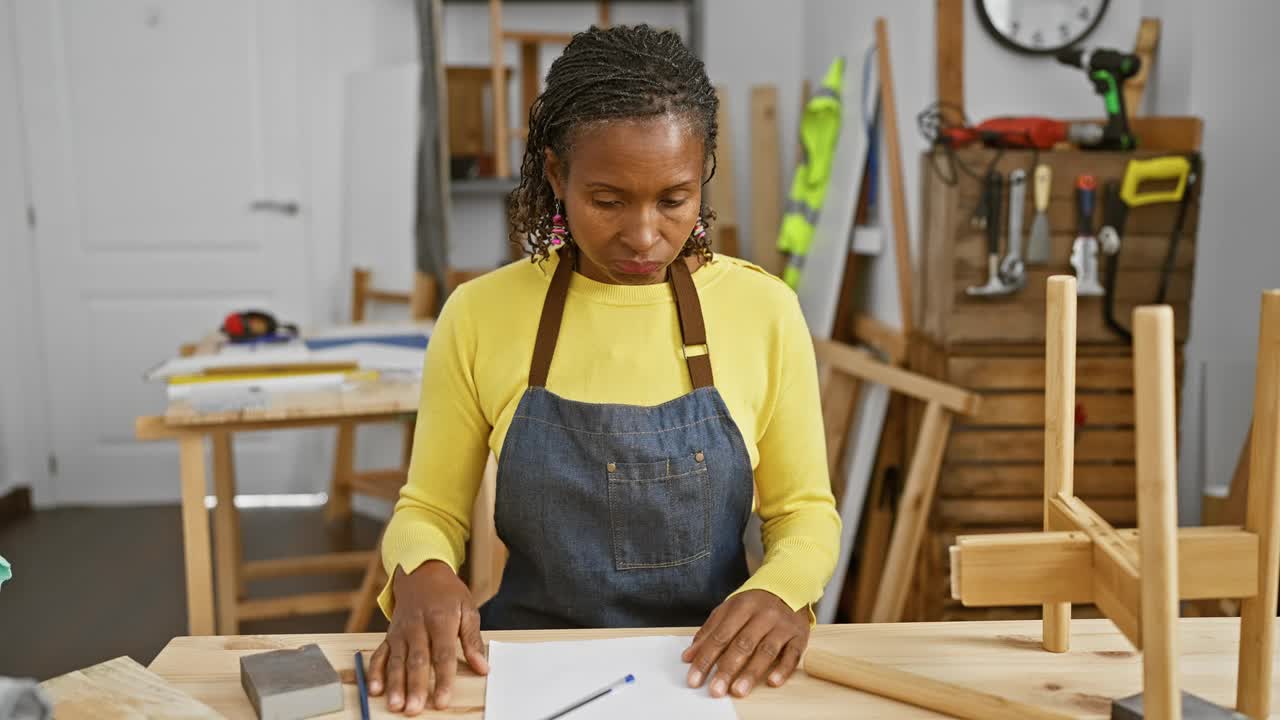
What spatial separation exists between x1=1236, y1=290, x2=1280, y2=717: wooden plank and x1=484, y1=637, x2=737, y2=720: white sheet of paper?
0.39 m

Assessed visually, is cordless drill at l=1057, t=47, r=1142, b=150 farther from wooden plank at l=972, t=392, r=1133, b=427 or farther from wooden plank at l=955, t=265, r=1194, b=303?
wooden plank at l=972, t=392, r=1133, b=427

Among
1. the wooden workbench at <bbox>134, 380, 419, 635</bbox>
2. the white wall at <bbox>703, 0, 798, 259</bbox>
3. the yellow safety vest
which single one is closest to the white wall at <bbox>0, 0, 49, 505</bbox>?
the white wall at <bbox>703, 0, 798, 259</bbox>

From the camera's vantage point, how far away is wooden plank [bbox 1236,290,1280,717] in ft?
2.43

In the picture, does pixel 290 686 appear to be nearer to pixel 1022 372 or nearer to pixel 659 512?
pixel 659 512

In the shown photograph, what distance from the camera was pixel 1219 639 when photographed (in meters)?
1.00

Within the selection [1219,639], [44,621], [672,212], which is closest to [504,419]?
[672,212]

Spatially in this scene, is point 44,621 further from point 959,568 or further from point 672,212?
point 959,568

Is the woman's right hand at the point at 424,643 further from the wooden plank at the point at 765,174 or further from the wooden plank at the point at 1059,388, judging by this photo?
the wooden plank at the point at 765,174

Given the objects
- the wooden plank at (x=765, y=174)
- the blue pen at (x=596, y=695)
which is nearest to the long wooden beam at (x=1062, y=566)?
the blue pen at (x=596, y=695)

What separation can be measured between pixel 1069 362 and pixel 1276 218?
209cm

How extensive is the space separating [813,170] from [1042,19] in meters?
0.93

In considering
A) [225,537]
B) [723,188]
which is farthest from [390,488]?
[723,188]

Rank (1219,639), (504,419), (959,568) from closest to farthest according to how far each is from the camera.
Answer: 1. (959,568)
2. (1219,639)
3. (504,419)

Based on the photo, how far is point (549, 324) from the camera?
1.27 metres
